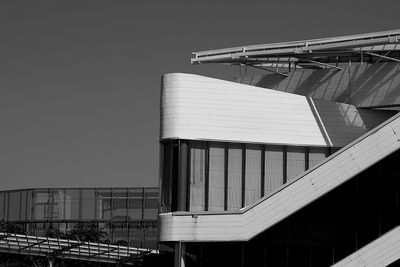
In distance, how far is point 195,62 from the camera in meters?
57.1

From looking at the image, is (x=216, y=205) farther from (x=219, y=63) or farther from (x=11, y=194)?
(x=11, y=194)

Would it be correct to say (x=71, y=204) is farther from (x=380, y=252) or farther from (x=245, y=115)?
(x=380, y=252)

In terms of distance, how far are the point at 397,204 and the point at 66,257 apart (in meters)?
21.3

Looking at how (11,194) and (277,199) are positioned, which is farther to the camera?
(11,194)

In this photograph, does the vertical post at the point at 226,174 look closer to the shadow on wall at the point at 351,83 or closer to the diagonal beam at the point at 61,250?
the shadow on wall at the point at 351,83

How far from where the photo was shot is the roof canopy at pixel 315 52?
48.8 m

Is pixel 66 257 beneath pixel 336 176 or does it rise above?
beneath

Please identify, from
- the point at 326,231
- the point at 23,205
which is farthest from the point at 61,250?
the point at 23,205

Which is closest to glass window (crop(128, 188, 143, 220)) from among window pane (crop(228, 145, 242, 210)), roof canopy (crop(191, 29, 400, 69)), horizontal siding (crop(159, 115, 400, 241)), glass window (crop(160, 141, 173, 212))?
roof canopy (crop(191, 29, 400, 69))

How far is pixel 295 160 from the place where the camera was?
5291cm

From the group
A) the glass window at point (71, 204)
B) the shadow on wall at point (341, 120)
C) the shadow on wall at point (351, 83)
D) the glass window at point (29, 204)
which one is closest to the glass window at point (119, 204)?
the glass window at point (71, 204)

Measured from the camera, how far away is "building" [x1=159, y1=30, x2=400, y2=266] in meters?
45.2

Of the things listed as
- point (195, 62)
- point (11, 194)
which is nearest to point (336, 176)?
point (195, 62)

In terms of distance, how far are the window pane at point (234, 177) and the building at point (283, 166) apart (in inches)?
2.0
